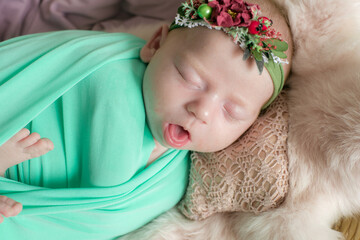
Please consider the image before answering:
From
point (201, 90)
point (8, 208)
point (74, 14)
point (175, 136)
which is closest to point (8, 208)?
point (8, 208)

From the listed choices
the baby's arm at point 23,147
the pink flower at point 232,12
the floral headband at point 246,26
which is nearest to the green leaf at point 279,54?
the floral headband at point 246,26

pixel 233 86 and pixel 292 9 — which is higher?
pixel 292 9

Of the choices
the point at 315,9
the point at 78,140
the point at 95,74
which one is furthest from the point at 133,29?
the point at 315,9

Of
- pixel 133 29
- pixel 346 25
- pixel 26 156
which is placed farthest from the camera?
pixel 133 29

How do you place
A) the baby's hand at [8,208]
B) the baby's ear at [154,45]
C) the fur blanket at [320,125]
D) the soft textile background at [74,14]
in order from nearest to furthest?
the baby's hand at [8,208]
the fur blanket at [320,125]
the baby's ear at [154,45]
the soft textile background at [74,14]

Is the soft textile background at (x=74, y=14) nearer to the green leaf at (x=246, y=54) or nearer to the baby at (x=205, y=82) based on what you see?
the baby at (x=205, y=82)

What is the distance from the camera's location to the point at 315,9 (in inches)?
48.9

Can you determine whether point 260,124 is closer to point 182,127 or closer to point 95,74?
point 182,127

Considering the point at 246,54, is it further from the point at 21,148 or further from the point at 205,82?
the point at 21,148

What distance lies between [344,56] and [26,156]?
3.46ft

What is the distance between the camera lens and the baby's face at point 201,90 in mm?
1155

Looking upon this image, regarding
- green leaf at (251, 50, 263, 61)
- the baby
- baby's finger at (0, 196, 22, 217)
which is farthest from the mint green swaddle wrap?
green leaf at (251, 50, 263, 61)

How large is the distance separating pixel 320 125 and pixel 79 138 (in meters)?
0.79

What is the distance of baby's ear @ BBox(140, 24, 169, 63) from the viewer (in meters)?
1.33
